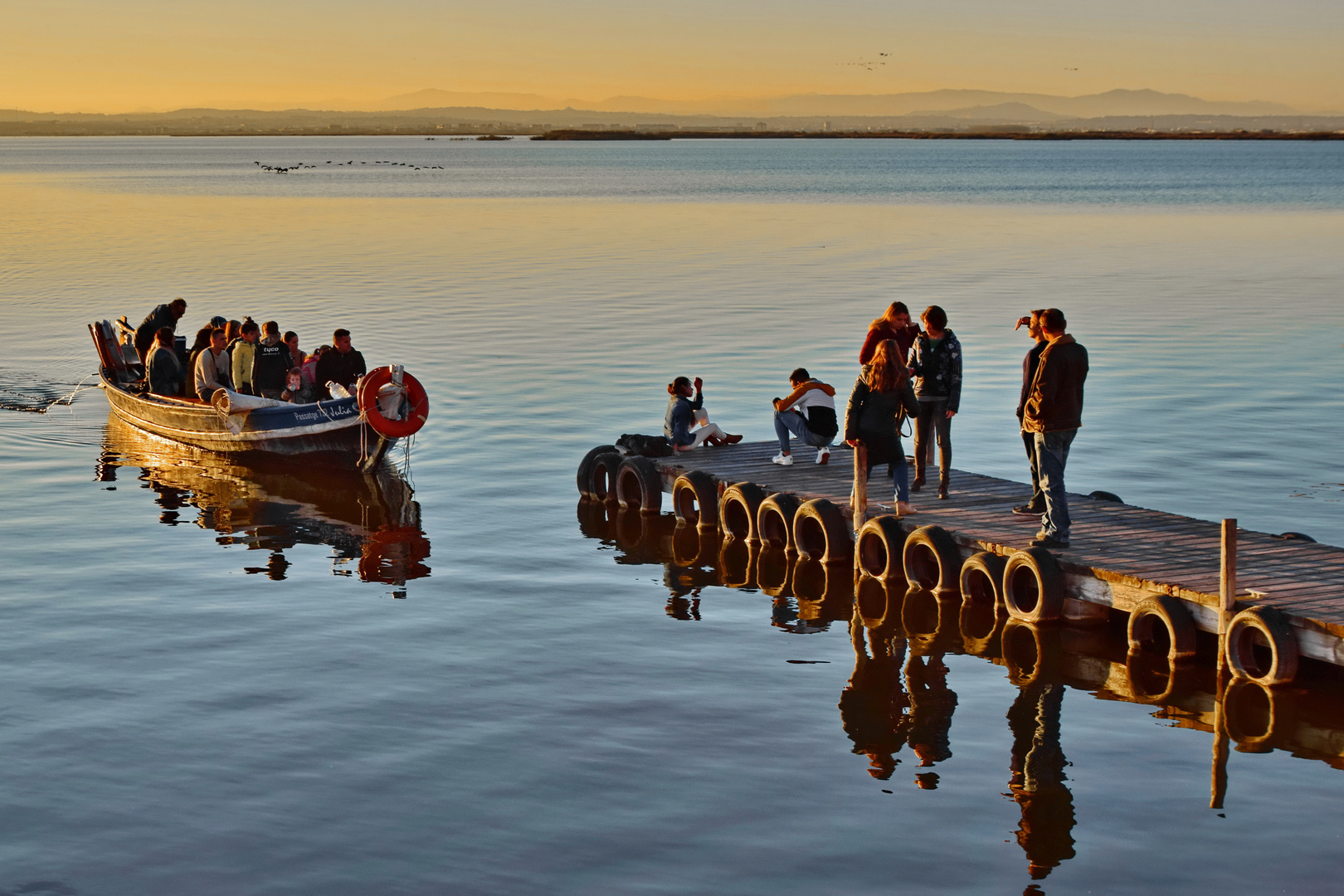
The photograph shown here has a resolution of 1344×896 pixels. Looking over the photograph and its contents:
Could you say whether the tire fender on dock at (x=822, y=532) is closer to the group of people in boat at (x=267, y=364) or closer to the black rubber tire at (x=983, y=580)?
the black rubber tire at (x=983, y=580)

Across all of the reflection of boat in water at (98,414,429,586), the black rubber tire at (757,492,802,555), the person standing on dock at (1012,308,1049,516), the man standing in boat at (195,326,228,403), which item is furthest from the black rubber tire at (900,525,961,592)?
the man standing in boat at (195,326,228,403)

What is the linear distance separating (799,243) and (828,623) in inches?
1902

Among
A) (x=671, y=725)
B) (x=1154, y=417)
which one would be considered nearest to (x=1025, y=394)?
(x=671, y=725)

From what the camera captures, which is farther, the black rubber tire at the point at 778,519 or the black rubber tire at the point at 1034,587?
the black rubber tire at the point at 778,519

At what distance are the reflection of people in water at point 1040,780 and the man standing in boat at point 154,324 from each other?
17199mm

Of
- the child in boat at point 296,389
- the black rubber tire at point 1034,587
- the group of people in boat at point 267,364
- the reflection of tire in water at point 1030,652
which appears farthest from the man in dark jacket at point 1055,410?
the child in boat at point 296,389

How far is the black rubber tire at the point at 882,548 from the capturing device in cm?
1456

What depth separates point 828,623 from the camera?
14.1 m

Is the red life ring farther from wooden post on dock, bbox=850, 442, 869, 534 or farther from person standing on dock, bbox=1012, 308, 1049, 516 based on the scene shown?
person standing on dock, bbox=1012, 308, 1049, 516

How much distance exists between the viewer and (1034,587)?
13281 mm

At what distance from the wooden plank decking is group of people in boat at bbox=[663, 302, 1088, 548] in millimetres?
305

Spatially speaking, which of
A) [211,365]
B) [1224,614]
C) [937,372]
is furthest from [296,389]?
[1224,614]

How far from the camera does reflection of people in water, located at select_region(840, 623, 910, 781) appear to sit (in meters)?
10.8

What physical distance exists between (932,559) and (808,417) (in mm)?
3187
